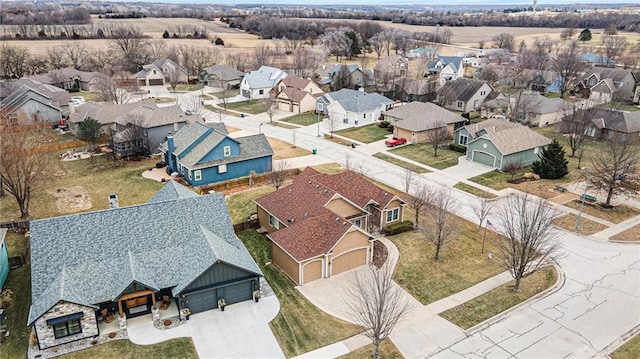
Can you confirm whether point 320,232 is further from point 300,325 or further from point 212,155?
point 212,155

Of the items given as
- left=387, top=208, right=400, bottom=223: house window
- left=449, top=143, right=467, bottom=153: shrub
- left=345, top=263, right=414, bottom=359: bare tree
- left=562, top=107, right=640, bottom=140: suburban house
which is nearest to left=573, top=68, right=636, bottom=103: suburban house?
left=562, top=107, right=640, bottom=140: suburban house

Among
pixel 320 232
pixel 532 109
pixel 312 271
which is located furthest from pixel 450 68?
pixel 312 271

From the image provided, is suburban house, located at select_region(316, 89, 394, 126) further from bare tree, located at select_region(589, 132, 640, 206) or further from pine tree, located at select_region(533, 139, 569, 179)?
bare tree, located at select_region(589, 132, 640, 206)

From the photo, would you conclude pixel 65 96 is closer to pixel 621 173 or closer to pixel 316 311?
pixel 316 311

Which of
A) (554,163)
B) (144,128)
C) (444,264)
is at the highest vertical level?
(144,128)

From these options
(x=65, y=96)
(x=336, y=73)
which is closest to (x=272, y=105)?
(x=336, y=73)

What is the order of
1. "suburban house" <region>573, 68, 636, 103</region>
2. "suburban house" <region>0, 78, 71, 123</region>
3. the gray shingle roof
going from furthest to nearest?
"suburban house" <region>573, 68, 636, 103</region> → "suburban house" <region>0, 78, 71, 123</region> → the gray shingle roof
